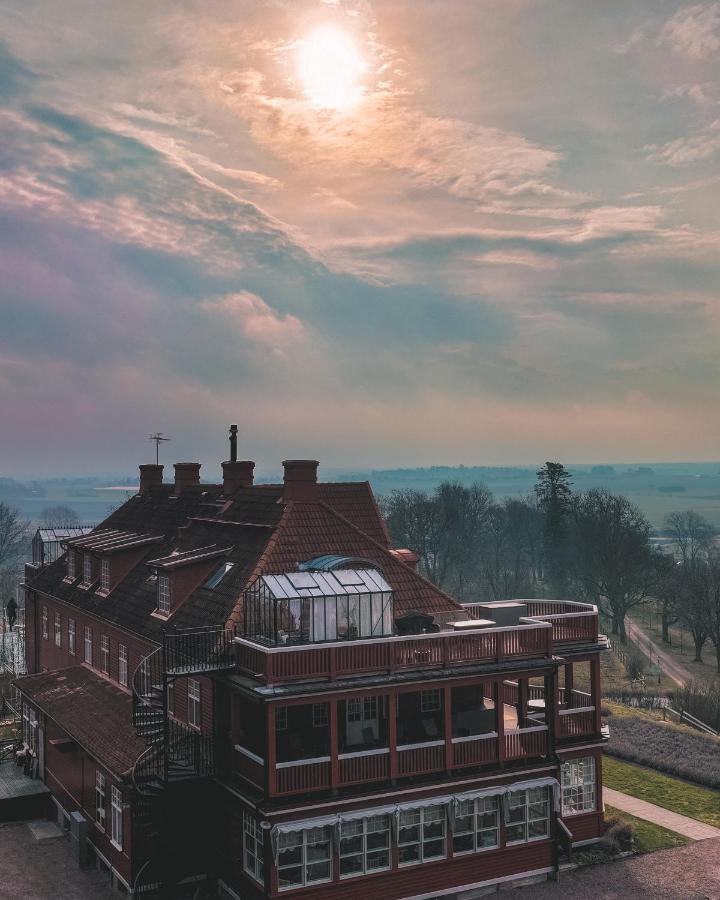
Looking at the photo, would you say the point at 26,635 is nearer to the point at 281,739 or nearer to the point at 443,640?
the point at 281,739

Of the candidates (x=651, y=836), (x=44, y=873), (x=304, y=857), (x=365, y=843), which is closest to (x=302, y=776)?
(x=304, y=857)

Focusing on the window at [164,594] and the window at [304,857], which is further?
the window at [164,594]

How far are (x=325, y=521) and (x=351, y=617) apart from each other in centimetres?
605

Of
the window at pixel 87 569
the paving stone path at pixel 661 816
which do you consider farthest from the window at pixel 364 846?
the window at pixel 87 569

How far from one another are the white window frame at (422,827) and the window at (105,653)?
48.4 feet

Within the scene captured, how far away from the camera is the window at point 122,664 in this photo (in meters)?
31.9

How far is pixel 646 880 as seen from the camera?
84.3 ft

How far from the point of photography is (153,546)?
121 ft

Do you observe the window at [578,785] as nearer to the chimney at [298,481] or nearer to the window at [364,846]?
the window at [364,846]

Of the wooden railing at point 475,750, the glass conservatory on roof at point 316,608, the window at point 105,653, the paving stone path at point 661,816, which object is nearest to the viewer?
the glass conservatory on roof at point 316,608

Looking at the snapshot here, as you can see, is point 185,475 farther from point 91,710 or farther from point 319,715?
point 319,715

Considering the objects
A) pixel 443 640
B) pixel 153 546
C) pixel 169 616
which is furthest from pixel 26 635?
pixel 443 640

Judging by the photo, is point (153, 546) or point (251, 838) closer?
point (251, 838)

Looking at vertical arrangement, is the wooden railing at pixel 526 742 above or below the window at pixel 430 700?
below
